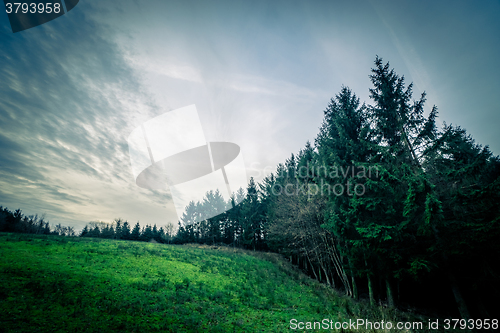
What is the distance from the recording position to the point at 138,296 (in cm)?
812

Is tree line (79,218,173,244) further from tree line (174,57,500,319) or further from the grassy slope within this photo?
tree line (174,57,500,319)

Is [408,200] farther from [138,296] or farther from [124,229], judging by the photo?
[124,229]

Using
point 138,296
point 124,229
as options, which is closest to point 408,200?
point 138,296

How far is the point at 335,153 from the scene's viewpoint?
12305 millimetres

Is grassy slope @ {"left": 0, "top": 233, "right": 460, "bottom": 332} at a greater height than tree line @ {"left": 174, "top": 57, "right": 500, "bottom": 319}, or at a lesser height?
lesser

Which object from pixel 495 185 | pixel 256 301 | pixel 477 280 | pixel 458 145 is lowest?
pixel 256 301

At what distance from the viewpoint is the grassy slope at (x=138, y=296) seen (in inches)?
229

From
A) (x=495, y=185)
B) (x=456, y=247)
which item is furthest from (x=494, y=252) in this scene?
(x=495, y=185)

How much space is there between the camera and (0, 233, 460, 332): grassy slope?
5.82 m

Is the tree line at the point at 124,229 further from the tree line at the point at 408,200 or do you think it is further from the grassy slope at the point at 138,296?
the tree line at the point at 408,200

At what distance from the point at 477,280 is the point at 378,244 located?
13.8ft

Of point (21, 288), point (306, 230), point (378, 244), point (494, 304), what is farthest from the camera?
point (306, 230)

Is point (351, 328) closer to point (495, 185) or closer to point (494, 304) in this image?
point (495, 185)

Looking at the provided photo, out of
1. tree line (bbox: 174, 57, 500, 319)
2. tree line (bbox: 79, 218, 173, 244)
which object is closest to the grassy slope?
tree line (bbox: 174, 57, 500, 319)
